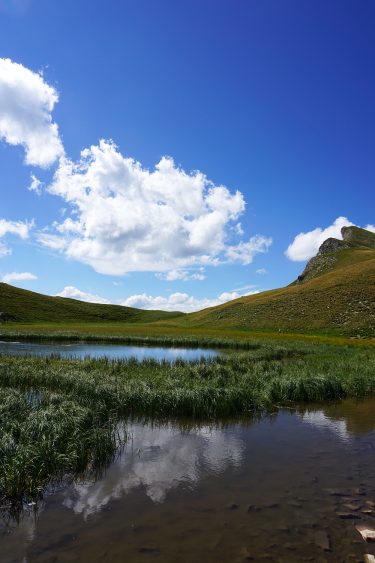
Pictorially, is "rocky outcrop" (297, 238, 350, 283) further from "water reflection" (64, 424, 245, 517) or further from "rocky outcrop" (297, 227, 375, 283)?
"water reflection" (64, 424, 245, 517)

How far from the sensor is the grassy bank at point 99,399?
35.2ft

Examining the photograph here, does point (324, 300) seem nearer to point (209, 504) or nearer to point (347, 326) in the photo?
point (347, 326)

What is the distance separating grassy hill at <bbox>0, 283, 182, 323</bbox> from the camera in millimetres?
122225

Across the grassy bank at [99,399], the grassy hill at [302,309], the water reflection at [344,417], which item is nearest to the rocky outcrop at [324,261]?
the grassy hill at [302,309]

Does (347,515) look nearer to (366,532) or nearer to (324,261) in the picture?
(366,532)

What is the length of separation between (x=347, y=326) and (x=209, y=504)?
68.7m

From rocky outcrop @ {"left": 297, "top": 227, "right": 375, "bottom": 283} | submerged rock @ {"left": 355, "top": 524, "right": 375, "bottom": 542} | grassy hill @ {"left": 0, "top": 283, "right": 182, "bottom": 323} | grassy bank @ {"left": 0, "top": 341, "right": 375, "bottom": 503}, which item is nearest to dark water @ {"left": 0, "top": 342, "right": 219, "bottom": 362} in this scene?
grassy bank @ {"left": 0, "top": 341, "right": 375, "bottom": 503}

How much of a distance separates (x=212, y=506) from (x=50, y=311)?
138 meters

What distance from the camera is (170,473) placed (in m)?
11.2

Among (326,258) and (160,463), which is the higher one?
(326,258)

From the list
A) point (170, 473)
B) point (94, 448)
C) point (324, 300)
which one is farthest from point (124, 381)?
point (324, 300)

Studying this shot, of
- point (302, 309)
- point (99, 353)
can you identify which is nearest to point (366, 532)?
point (99, 353)

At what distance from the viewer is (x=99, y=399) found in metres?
17.7

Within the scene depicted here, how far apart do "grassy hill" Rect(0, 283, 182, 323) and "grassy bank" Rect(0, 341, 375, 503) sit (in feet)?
305
